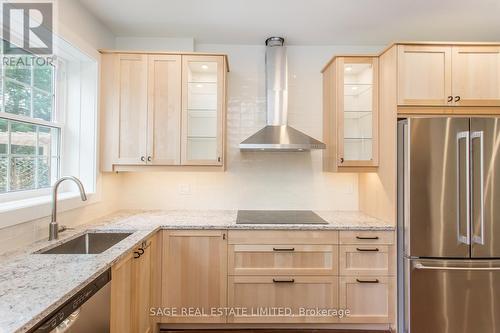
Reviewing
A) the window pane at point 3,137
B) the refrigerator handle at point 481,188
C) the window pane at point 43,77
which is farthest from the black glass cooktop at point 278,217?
the window pane at point 43,77

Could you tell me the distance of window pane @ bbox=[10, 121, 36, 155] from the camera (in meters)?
1.69

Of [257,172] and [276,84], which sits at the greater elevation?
[276,84]

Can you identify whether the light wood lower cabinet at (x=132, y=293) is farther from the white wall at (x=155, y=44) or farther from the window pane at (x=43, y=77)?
the white wall at (x=155, y=44)

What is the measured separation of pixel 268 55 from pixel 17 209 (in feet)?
7.33

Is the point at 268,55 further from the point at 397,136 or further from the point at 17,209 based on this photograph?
the point at 17,209

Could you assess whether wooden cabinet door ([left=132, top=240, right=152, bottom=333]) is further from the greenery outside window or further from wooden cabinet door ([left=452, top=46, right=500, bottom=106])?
wooden cabinet door ([left=452, top=46, right=500, bottom=106])

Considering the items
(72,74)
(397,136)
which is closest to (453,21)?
(397,136)

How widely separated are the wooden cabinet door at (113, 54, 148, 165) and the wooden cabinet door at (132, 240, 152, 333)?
2.79 feet

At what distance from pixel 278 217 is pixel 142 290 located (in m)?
1.20

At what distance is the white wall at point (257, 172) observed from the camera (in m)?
2.73

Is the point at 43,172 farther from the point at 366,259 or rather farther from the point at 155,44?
the point at 366,259

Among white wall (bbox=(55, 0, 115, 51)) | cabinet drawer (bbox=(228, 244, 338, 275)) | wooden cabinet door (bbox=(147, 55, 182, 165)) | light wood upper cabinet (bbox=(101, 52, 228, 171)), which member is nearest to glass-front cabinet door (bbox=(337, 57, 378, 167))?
cabinet drawer (bbox=(228, 244, 338, 275))

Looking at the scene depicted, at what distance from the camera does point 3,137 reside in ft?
5.33

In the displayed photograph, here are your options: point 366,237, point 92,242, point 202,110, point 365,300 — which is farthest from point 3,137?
point 365,300
